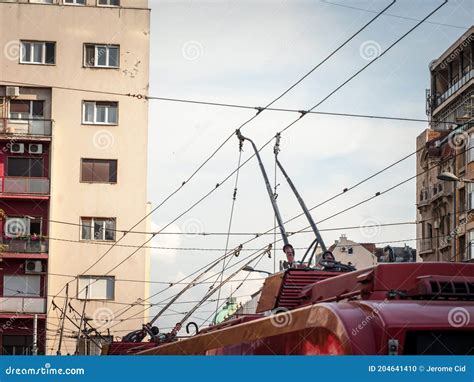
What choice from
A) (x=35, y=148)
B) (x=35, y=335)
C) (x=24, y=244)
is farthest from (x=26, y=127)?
(x=35, y=335)

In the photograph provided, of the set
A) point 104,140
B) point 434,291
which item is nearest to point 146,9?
point 104,140

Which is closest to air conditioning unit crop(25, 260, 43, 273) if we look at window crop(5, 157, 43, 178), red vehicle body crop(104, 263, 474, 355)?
window crop(5, 157, 43, 178)

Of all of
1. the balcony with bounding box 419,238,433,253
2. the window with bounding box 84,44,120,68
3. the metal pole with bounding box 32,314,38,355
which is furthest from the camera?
the balcony with bounding box 419,238,433,253

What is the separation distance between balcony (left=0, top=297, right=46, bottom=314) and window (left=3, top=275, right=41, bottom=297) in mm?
215

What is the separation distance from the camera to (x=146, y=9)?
3603cm

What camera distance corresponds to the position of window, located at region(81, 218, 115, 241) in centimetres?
3344

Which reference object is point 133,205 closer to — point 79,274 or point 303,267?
point 79,274

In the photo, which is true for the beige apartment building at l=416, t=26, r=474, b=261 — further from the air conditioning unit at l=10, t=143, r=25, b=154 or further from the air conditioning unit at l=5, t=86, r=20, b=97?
the air conditioning unit at l=5, t=86, r=20, b=97

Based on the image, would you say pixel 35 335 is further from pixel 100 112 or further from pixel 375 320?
pixel 375 320

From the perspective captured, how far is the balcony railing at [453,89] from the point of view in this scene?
50.5 metres

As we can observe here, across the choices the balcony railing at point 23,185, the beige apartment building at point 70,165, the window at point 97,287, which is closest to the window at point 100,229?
the beige apartment building at point 70,165

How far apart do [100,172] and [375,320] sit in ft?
83.8

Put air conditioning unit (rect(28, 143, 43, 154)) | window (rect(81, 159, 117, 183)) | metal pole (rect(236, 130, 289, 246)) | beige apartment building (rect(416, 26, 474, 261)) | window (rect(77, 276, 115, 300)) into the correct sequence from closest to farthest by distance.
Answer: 1. metal pole (rect(236, 130, 289, 246))
2. window (rect(81, 159, 117, 183))
3. window (rect(77, 276, 115, 300))
4. air conditioning unit (rect(28, 143, 43, 154))
5. beige apartment building (rect(416, 26, 474, 261))

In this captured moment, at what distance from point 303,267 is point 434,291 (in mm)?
3443
